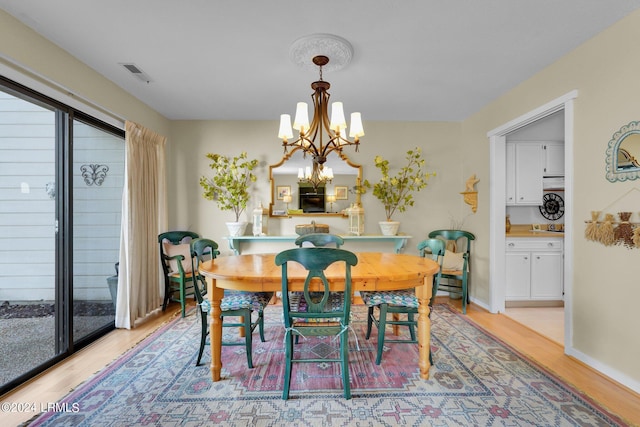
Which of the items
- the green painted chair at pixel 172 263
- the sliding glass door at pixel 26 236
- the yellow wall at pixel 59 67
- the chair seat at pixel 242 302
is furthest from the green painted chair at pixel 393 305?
the yellow wall at pixel 59 67

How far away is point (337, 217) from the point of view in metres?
3.96

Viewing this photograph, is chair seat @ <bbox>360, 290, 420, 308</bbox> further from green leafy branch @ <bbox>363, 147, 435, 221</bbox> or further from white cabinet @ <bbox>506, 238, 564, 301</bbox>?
white cabinet @ <bbox>506, 238, 564, 301</bbox>

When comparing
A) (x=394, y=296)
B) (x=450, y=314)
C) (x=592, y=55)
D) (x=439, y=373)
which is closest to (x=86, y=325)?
(x=394, y=296)

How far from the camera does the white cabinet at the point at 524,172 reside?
374 cm

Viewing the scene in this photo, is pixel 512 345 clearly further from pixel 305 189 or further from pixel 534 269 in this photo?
pixel 305 189

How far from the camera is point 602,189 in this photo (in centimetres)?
206

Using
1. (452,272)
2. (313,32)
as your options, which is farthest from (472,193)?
(313,32)

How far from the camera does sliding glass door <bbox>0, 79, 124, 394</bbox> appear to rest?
1.97 metres

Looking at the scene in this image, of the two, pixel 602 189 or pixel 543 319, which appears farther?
pixel 543 319

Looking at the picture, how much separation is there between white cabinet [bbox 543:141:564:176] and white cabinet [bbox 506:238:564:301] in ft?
3.07

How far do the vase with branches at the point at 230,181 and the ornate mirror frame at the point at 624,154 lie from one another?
345cm

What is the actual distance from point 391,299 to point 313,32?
6.64 feet

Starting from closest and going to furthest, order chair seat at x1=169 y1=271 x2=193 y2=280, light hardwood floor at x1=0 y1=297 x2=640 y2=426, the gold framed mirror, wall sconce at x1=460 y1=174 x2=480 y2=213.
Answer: light hardwood floor at x1=0 y1=297 x2=640 y2=426, chair seat at x1=169 y1=271 x2=193 y2=280, wall sconce at x1=460 y1=174 x2=480 y2=213, the gold framed mirror

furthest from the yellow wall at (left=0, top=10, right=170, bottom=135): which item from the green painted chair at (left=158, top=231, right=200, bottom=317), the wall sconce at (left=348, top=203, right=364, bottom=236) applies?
the wall sconce at (left=348, top=203, right=364, bottom=236)
